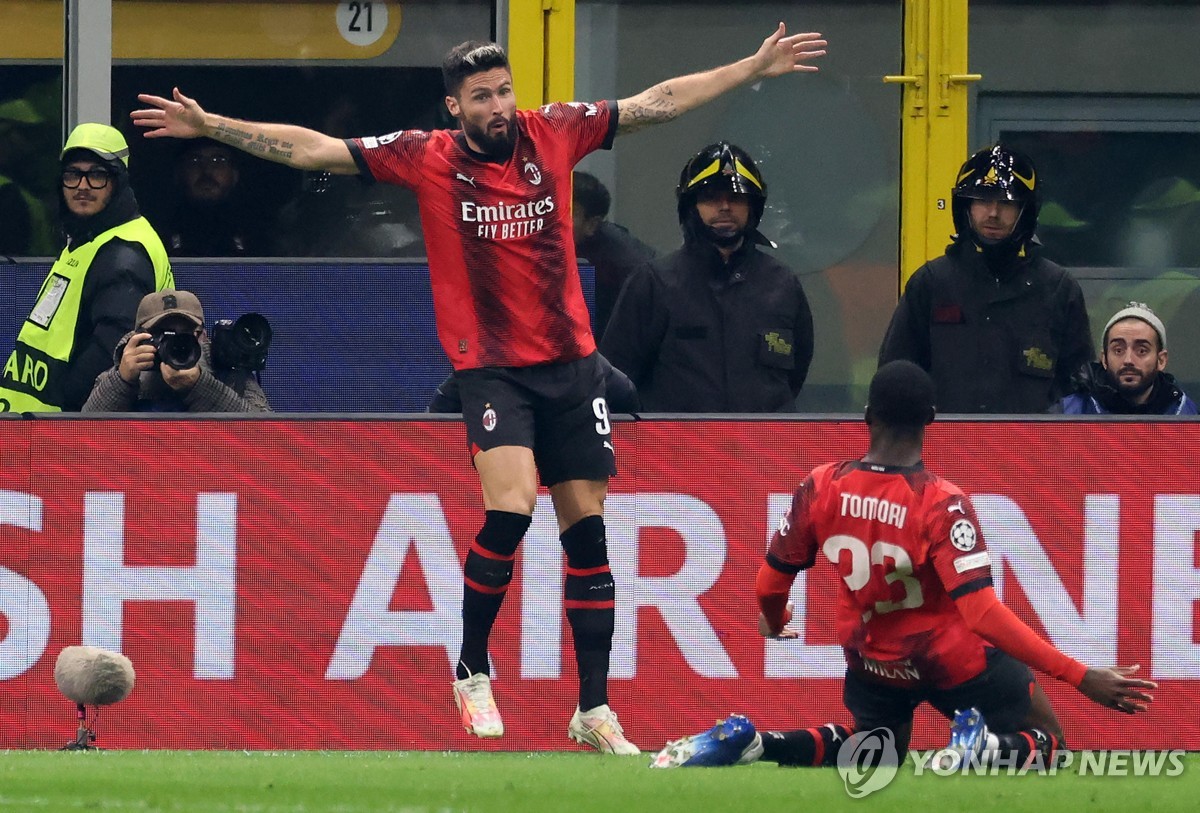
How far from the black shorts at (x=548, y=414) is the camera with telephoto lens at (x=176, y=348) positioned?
153 centimetres

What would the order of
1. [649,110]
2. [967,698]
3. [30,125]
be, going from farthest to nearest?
[30,125], [649,110], [967,698]

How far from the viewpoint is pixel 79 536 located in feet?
29.4

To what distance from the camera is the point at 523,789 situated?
6.57 m

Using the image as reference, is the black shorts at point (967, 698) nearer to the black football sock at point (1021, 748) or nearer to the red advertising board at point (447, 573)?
the black football sock at point (1021, 748)

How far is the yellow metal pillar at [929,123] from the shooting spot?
35.5ft

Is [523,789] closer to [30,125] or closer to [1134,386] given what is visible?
[1134,386]

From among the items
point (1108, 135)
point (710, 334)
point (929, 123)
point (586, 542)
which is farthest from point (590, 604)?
point (1108, 135)

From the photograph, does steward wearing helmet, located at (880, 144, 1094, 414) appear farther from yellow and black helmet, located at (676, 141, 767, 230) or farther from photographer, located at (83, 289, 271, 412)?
photographer, located at (83, 289, 271, 412)

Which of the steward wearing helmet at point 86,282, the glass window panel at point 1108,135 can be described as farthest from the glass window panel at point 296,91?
the glass window panel at point 1108,135

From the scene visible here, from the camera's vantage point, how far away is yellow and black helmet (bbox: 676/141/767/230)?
9.44 m

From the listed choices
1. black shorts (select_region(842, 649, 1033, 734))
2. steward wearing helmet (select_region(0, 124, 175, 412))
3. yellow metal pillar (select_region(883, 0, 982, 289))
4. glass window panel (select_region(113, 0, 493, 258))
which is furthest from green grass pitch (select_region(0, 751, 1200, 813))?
yellow metal pillar (select_region(883, 0, 982, 289))

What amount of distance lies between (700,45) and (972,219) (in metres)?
1.94

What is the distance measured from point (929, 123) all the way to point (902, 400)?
4.30m

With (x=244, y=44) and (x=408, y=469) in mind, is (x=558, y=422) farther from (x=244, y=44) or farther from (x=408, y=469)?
(x=244, y=44)
